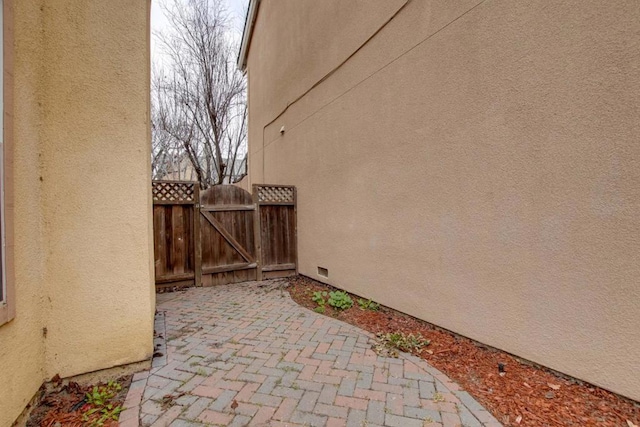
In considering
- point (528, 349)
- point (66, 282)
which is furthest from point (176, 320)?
point (528, 349)

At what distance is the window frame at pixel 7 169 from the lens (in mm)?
1696

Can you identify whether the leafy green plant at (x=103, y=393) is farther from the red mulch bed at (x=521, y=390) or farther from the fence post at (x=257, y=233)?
the fence post at (x=257, y=233)

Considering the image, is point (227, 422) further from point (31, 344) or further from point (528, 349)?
point (528, 349)

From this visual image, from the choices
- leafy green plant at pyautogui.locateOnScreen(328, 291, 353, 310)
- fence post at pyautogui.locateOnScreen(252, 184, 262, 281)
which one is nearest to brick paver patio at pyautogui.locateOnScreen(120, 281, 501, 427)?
leafy green plant at pyautogui.locateOnScreen(328, 291, 353, 310)

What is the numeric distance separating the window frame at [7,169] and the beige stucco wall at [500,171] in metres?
3.40

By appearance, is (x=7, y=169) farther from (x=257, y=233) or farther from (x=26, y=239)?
(x=257, y=233)

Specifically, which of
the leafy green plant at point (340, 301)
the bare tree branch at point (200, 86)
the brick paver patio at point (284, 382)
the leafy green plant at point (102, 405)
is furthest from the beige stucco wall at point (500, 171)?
the bare tree branch at point (200, 86)

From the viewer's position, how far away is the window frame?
1.70 m

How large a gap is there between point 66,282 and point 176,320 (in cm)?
173

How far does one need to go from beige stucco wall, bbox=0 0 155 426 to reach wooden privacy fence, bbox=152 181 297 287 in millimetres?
2965

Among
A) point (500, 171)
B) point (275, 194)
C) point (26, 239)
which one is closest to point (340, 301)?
point (500, 171)

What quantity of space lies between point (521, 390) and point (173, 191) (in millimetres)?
5430

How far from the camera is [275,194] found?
623 cm

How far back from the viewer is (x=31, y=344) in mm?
1973
